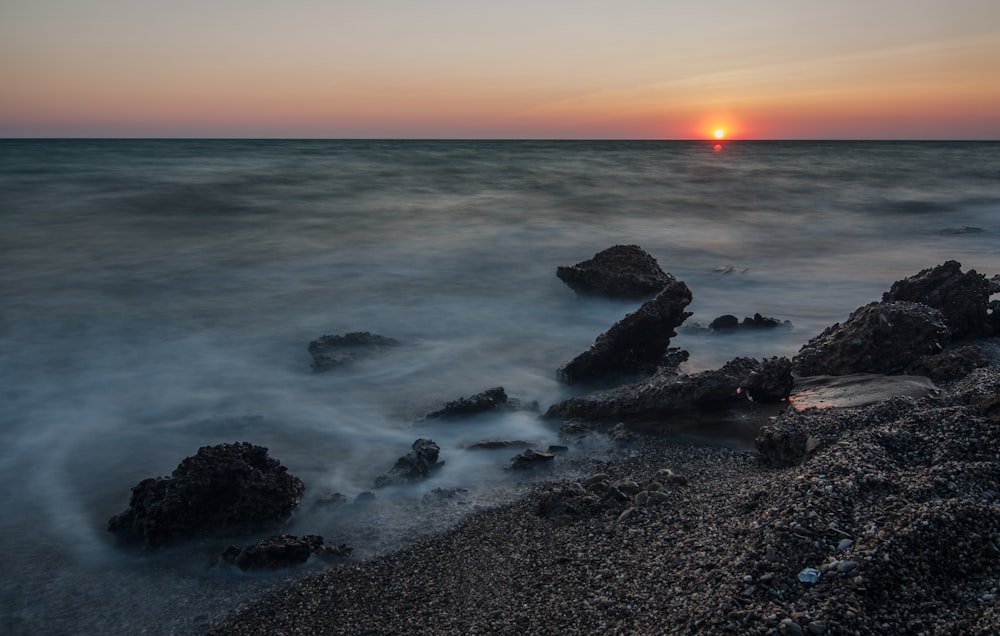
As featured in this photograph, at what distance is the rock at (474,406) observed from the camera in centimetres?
778

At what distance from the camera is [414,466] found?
21.2 feet

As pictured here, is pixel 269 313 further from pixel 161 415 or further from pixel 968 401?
pixel 968 401

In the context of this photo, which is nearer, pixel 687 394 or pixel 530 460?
pixel 530 460

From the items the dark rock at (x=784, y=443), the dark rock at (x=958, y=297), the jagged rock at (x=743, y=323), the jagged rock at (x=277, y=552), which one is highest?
the dark rock at (x=958, y=297)

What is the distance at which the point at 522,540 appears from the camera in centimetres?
517

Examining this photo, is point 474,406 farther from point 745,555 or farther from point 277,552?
point 745,555

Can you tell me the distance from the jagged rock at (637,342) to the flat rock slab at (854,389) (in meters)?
1.60

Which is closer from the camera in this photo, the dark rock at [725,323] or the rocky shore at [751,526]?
the rocky shore at [751,526]

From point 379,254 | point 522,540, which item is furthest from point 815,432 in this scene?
point 379,254

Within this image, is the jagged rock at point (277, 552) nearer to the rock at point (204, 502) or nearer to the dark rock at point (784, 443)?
the rock at point (204, 502)

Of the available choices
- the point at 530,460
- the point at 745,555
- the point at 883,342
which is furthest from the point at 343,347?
the point at 745,555

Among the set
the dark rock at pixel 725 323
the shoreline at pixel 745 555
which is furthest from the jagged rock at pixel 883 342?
the dark rock at pixel 725 323

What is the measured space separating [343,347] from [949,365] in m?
7.05

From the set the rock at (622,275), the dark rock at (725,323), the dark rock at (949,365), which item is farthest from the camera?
the rock at (622,275)
